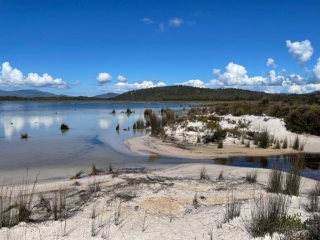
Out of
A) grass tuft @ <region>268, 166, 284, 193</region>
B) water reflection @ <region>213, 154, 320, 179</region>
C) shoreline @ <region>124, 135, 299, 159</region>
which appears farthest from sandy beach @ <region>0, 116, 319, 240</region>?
shoreline @ <region>124, 135, 299, 159</region>

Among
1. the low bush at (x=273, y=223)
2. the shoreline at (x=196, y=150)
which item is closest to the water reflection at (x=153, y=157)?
the shoreline at (x=196, y=150)

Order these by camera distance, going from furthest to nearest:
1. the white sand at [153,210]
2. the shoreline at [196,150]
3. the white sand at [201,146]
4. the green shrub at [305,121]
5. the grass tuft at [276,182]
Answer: the green shrub at [305,121], the white sand at [201,146], the shoreline at [196,150], the grass tuft at [276,182], the white sand at [153,210]

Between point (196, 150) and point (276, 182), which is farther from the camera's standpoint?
point (196, 150)

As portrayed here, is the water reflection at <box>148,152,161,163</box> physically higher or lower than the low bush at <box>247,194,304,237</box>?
lower

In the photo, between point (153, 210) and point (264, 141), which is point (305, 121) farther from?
point (153, 210)

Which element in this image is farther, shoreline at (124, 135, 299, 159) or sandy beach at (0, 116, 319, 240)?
shoreline at (124, 135, 299, 159)

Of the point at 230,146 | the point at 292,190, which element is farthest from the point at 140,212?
the point at 230,146

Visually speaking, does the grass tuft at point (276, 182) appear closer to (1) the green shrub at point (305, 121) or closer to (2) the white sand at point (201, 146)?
(2) the white sand at point (201, 146)

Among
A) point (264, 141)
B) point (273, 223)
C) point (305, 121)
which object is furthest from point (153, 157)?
point (305, 121)

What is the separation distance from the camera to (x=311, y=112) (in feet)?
54.2

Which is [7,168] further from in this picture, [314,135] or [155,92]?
[155,92]

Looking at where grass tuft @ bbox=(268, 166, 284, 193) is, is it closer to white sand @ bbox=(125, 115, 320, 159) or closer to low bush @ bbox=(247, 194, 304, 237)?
low bush @ bbox=(247, 194, 304, 237)

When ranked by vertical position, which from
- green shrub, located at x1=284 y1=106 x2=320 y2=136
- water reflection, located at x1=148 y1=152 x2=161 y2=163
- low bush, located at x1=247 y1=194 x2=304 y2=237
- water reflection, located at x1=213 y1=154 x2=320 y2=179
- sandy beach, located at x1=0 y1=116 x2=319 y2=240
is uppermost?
green shrub, located at x1=284 y1=106 x2=320 y2=136

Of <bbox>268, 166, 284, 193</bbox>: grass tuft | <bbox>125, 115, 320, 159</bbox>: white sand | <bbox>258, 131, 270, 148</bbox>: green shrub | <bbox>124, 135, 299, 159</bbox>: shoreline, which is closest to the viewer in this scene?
<bbox>268, 166, 284, 193</bbox>: grass tuft
